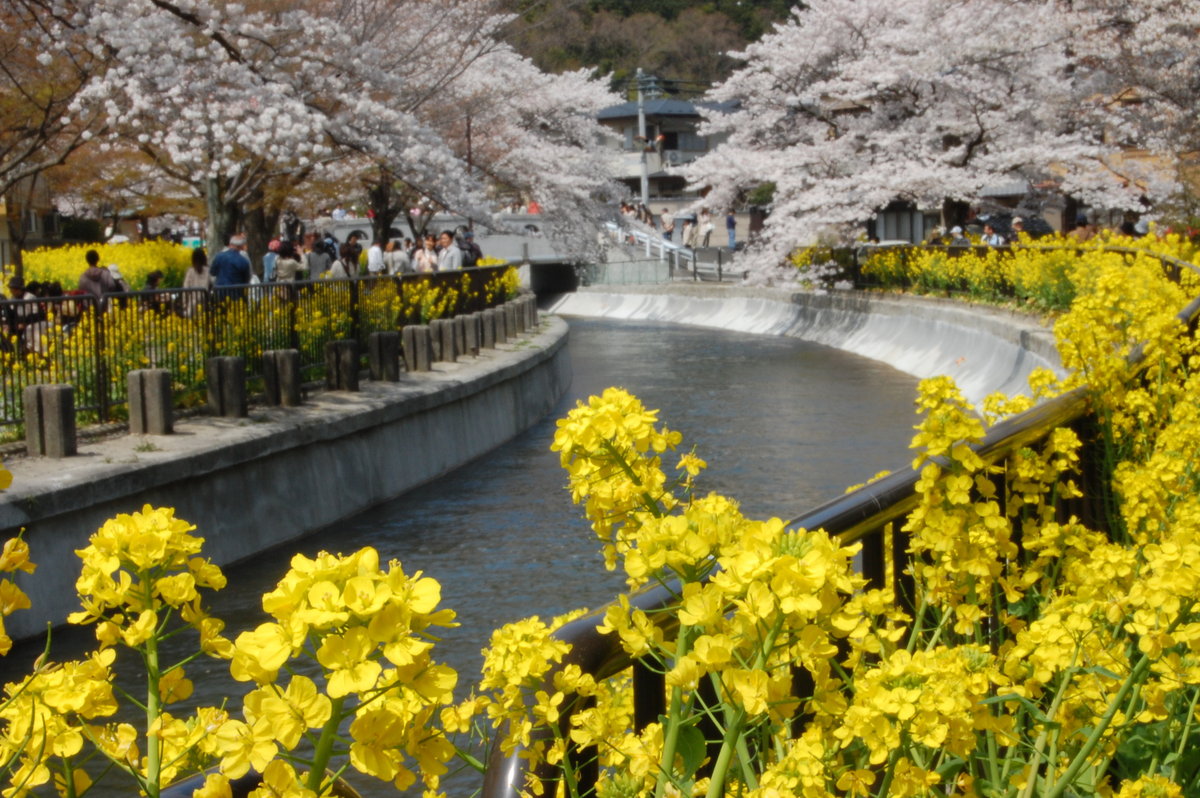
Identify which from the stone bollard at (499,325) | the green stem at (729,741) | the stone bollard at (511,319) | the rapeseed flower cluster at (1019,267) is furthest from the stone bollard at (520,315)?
the green stem at (729,741)

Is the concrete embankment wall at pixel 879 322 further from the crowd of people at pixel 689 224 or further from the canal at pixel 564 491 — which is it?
the crowd of people at pixel 689 224

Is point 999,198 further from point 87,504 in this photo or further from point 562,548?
point 87,504

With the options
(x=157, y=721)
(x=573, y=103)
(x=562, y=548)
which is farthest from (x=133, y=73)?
(x=573, y=103)

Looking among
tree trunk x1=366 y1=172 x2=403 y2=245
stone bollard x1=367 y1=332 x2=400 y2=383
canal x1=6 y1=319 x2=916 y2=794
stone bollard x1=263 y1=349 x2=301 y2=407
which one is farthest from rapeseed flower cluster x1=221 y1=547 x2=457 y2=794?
tree trunk x1=366 y1=172 x2=403 y2=245

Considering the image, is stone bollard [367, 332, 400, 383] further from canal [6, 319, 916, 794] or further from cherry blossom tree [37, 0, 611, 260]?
cherry blossom tree [37, 0, 611, 260]

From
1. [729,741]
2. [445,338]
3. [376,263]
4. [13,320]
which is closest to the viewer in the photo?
[729,741]

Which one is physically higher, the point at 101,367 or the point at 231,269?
the point at 231,269

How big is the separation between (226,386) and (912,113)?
25331mm

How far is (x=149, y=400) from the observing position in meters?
12.2

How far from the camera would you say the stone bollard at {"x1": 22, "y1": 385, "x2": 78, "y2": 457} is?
35.7ft

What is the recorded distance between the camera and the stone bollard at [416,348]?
18141 millimetres

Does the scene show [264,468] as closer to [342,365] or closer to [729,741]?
[342,365]

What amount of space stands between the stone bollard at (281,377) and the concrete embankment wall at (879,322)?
6.31 m

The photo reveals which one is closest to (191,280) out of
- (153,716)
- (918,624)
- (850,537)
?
(850,537)
